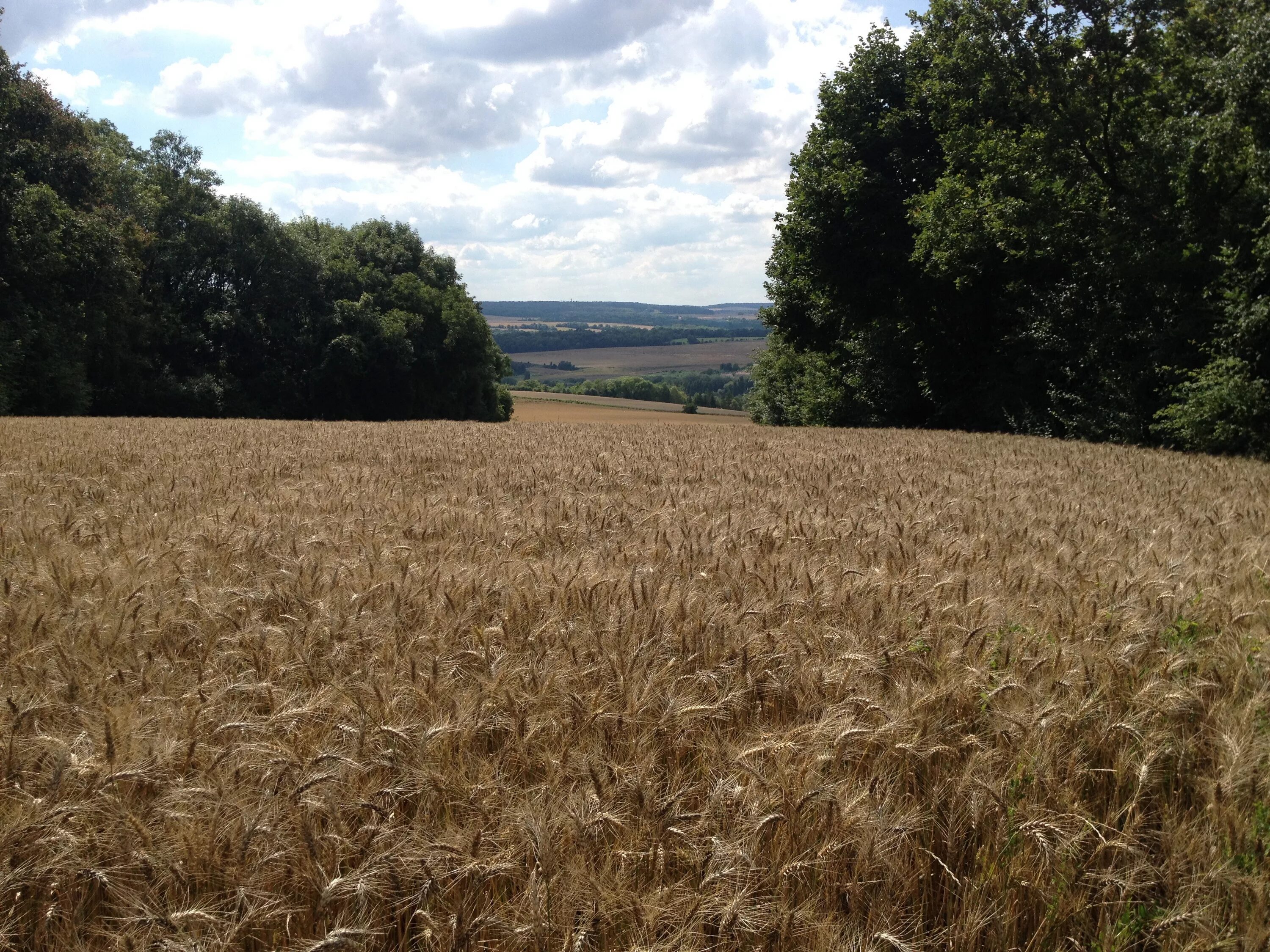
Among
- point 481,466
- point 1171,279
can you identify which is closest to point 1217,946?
point 481,466

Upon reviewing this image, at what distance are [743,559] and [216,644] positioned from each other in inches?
101

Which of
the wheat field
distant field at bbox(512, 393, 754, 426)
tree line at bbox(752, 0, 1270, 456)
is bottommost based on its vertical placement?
distant field at bbox(512, 393, 754, 426)

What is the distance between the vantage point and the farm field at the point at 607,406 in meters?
80.6

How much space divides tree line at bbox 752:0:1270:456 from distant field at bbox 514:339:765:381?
100 meters

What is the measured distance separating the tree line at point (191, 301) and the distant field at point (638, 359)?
70983 millimetres

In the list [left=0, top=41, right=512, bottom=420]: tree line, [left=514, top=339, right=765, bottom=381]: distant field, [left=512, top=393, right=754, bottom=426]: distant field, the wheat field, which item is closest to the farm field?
[left=512, top=393, right=754, bottom=426]: distant field

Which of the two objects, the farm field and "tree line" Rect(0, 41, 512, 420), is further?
the farm field

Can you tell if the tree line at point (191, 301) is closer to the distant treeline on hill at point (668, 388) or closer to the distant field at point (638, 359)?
the distant treeline on hill at point (668, 388)

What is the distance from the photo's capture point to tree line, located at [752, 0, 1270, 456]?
17469 mm

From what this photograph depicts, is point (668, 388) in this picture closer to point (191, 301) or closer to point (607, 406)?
point (607, 406)

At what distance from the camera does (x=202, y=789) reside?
1985 millimetres

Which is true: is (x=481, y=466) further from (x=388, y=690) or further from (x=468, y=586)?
(x=388, y=690)

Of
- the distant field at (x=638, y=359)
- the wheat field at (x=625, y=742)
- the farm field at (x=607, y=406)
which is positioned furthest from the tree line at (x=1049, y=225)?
the distant field at (x=638, y=359)

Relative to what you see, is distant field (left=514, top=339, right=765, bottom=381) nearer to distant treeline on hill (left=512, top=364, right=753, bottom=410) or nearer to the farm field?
distant treeline on hill (left=512, top=364, right=753, bottom=410)
